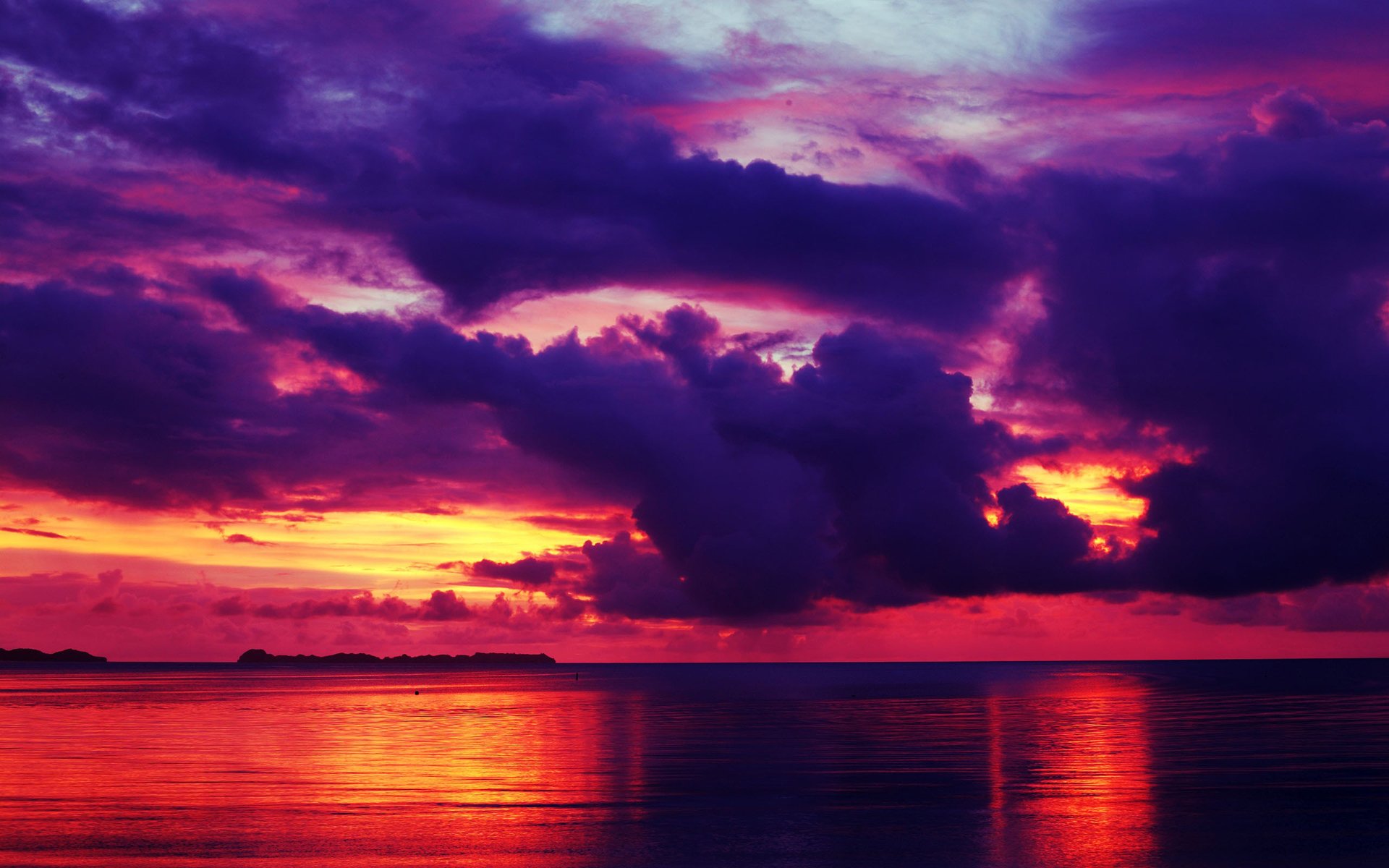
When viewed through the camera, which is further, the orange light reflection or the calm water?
the calm water

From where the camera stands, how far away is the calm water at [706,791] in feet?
120

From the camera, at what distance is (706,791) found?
51.8 meters

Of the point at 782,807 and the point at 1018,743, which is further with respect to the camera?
the point at 1018,743

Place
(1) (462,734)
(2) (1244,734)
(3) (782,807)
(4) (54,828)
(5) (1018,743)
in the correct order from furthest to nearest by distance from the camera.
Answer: (1) (462,734) → (2) (1244,734) → (5) (1018,743) → (3) (782,807) → (4) (54,828)

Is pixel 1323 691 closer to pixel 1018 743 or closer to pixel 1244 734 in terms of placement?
pixel 1244 734

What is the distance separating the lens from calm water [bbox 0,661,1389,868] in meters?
36.7

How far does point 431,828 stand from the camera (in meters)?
40.4

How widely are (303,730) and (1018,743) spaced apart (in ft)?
177

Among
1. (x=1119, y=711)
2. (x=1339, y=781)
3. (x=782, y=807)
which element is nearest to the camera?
(x=782, y=807)

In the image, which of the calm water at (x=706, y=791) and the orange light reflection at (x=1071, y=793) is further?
the calm water at (x=706, y=791)

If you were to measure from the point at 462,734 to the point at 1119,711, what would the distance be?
62365 mm

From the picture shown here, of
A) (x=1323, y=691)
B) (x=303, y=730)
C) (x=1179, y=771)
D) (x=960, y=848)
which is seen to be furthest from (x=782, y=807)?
(x=1323, y=691)

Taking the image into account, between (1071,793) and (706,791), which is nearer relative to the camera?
(1071,793)

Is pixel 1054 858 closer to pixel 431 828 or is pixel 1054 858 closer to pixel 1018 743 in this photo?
pixel 431 828
